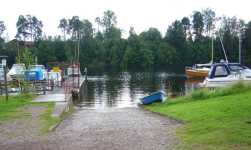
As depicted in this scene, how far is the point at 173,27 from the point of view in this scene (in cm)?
12756

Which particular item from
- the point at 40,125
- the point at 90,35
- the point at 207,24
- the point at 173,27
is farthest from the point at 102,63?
the point at 40,125

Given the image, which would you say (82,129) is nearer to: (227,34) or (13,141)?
(13,141)

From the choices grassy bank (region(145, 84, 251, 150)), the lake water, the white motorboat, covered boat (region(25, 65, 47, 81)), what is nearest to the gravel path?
grassy bank (region(145, 84, 251, 150))

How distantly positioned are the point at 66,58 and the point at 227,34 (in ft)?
139

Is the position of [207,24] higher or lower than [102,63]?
higher

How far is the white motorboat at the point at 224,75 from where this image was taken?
31.2 m

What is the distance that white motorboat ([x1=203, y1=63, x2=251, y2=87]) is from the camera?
3119cm

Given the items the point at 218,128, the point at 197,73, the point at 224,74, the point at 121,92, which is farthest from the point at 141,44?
the point at 218,128

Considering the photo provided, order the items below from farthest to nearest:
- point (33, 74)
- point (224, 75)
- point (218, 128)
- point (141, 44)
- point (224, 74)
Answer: point (141, 44) → point (33, 74) → point (224, 74) → point (224, 75) → point (218, 128)

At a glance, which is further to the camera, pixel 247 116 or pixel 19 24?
pixel 19 24

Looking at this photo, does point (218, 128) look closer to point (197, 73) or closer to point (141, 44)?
point (197, 73)

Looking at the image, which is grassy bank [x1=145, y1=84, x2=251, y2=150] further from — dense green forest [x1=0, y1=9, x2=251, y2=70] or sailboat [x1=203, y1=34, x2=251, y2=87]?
dense green forest [x1=0, y1=9, x2=251, y2=70]

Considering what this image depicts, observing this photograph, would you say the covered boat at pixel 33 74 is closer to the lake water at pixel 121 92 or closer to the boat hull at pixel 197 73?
the lake water at pixel 121 92

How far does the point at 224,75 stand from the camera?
32469 mm
